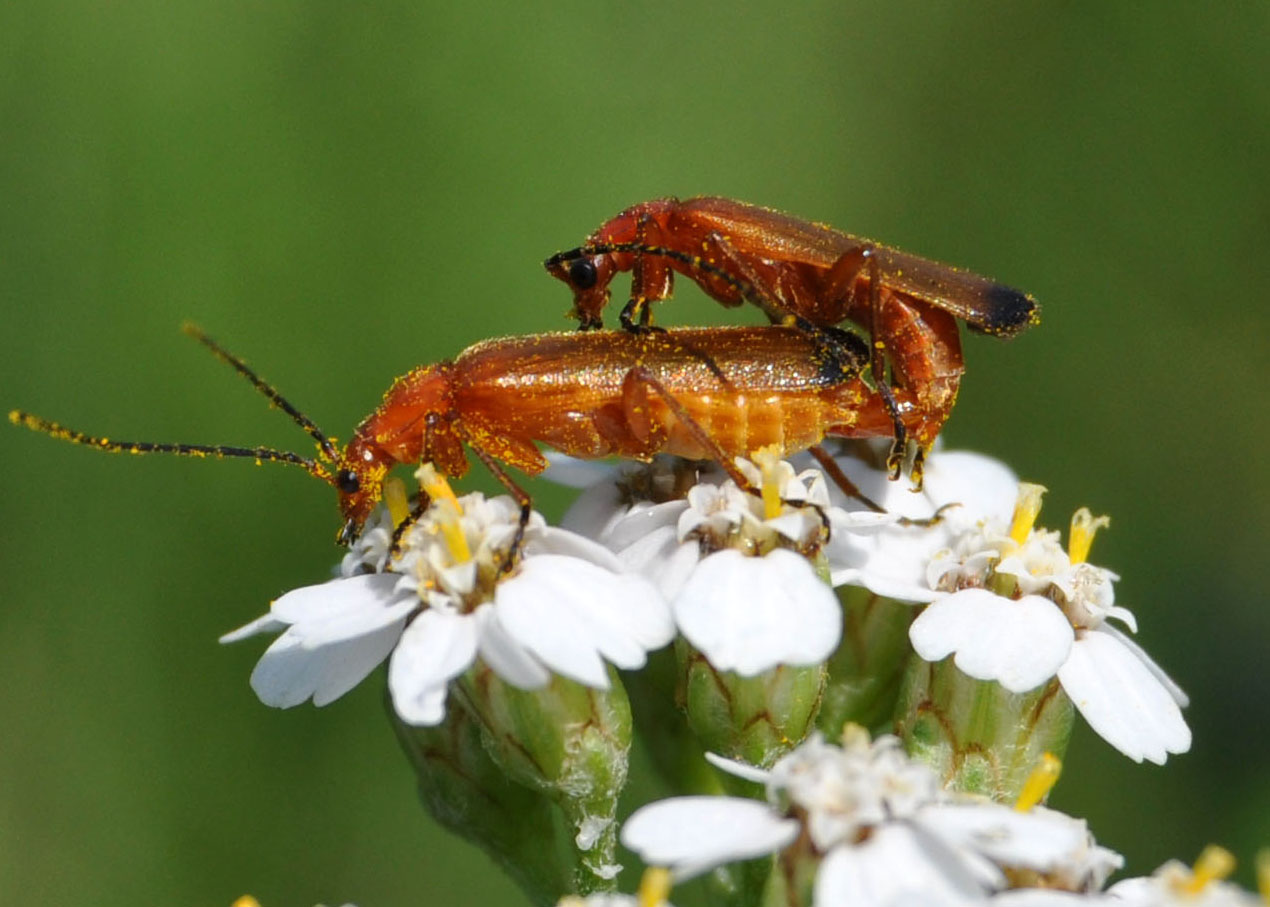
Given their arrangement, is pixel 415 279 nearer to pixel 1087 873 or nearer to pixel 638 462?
pixel 638 462

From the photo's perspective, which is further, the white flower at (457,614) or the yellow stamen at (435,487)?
the yellow stamen at (435,487)

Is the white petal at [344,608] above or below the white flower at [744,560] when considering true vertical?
below

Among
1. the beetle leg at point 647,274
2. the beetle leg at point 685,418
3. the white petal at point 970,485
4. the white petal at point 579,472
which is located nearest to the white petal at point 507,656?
the beetle leg at point 685,418

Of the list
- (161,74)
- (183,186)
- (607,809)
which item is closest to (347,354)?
(183,186)

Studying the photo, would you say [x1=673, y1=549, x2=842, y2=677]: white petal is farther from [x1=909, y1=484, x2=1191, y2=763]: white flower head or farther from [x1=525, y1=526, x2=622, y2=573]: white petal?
[x1=909, y1=484, x2=1191, y2=763]: white flower head

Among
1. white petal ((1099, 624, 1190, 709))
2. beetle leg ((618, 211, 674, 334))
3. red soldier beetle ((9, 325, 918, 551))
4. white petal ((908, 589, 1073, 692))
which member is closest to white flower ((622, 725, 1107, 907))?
white petal ((908, 589, 1073, 692))

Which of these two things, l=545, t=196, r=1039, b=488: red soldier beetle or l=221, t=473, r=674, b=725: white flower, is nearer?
l=221, t=473, r=674, b=725: white flower

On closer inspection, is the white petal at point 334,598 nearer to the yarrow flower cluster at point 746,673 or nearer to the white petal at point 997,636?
the yarrow flower cluster at point 746,673

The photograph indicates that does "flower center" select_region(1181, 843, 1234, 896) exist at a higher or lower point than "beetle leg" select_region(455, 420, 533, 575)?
lower
